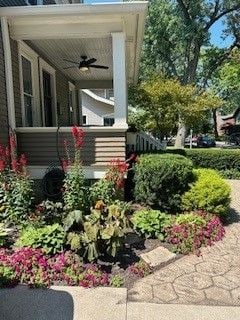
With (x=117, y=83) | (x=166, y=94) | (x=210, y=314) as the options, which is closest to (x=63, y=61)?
(x=166, y=94)

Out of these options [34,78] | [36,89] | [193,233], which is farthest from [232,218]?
[34,78]

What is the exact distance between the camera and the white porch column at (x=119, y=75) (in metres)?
6.52

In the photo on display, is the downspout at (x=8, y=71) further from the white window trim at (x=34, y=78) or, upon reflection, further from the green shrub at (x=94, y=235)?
the green shrub at (x=94, y=235)

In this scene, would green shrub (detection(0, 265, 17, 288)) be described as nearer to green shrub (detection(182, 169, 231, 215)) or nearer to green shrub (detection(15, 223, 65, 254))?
green shrub (detection(15, 223, 65, 254))

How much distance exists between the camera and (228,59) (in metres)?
25.7

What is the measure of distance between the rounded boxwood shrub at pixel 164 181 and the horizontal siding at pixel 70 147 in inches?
24.2

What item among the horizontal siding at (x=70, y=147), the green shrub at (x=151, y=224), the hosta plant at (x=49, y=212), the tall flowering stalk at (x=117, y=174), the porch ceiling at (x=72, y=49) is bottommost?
the green shrub at (x=151, y=224)

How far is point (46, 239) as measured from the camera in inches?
179

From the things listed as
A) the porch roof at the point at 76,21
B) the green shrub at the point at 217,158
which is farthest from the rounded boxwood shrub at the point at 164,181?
A: the green shrub at the point at 217,158

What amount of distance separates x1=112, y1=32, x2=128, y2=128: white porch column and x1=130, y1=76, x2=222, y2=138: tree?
4825 mm

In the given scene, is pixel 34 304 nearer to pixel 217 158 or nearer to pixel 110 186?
pixel 110 186

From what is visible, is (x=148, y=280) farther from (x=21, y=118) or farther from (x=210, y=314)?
(x=21, y=118)

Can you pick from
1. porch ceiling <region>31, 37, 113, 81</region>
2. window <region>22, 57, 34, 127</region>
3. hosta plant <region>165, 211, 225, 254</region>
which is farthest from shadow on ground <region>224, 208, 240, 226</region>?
window <region>22, 57, 34, 127</region>

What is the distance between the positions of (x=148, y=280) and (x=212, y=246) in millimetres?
1414
